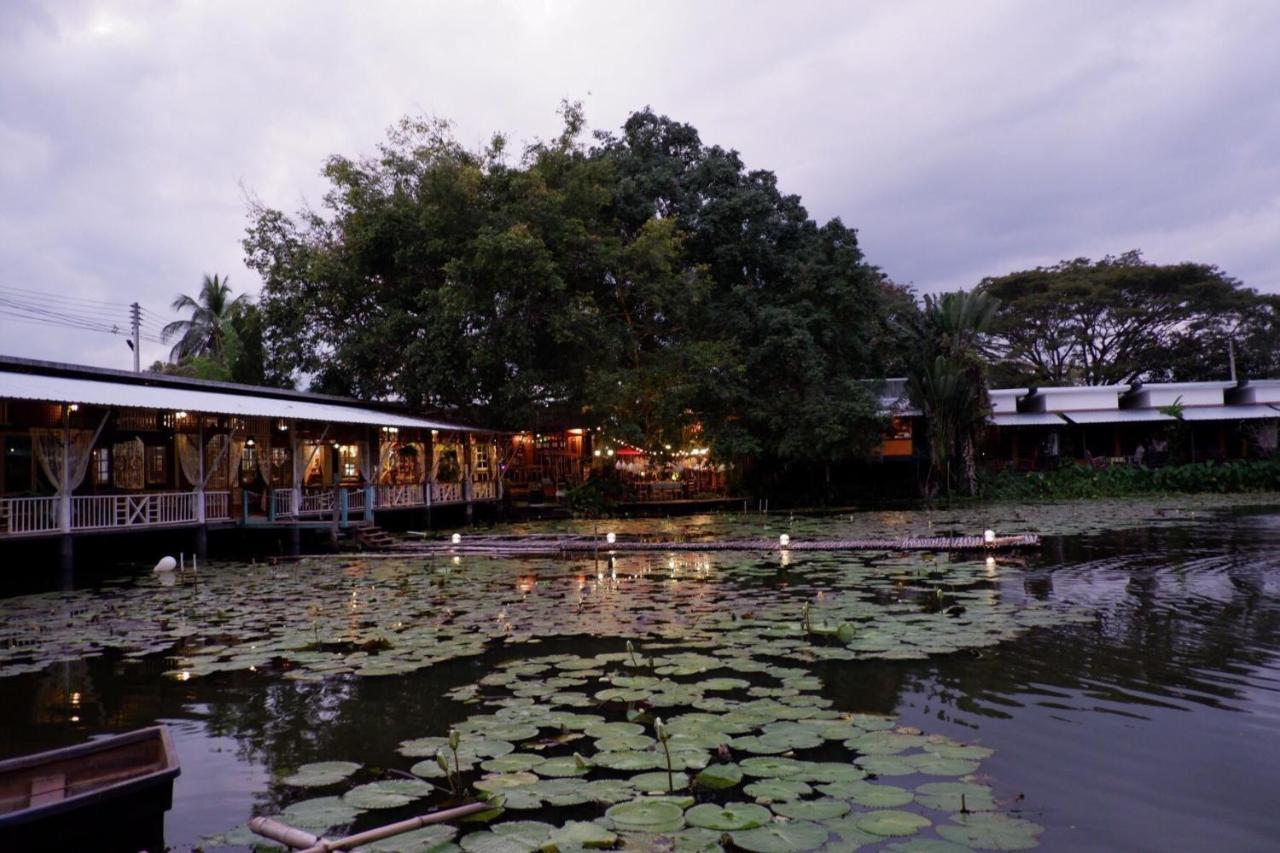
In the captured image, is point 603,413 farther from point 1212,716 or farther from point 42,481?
point 1212,716

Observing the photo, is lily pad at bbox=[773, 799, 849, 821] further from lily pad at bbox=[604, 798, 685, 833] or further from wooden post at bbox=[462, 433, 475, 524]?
wooden post at bbox=[462, 433, 475, 524]

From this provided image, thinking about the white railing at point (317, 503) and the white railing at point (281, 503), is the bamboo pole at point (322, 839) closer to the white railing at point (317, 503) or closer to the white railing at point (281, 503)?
the white railing at point (281, 503)

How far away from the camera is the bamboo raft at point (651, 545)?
13.4 metres

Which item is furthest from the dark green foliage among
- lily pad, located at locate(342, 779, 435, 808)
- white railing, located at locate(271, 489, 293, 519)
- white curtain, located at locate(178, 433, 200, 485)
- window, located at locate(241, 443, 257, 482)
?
lily pad, located at locate(342, 779, 435, 808)

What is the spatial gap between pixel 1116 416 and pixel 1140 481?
139 inches

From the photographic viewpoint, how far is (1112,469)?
1144 inches

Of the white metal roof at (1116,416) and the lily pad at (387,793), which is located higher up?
the white metal roof at (1116,416)

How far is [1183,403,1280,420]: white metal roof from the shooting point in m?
30.3

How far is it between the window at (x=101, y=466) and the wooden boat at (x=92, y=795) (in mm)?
16646

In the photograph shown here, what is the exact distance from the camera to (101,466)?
17969 millimetres

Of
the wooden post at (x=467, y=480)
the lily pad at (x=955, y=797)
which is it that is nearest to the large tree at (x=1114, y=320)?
the wooden post at (x=467, y=480)

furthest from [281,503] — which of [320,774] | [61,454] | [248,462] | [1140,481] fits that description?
[1140,481]

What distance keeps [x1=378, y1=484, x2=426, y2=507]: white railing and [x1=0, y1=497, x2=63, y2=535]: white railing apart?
770 centimetres

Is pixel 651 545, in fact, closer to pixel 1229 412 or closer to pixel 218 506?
pixel 218 506
